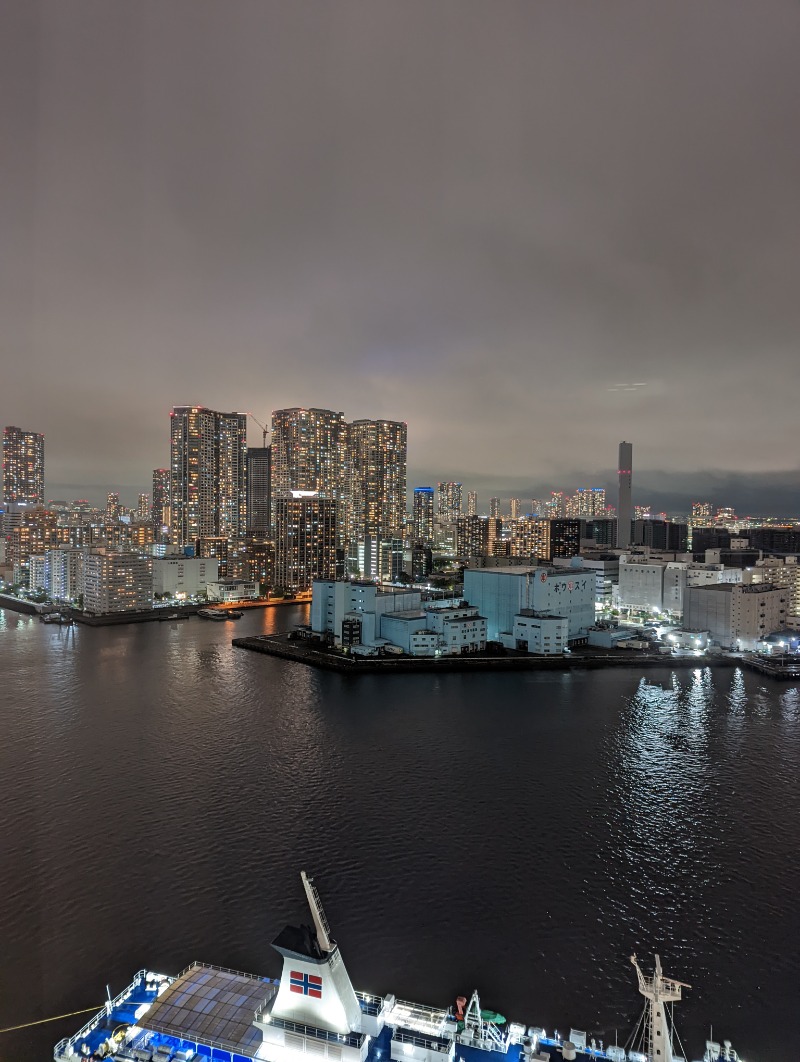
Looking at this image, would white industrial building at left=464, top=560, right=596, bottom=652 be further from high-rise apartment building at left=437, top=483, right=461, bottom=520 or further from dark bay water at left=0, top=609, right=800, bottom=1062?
high-rise apartment building at left=437, top=483, right=461, bottom=520

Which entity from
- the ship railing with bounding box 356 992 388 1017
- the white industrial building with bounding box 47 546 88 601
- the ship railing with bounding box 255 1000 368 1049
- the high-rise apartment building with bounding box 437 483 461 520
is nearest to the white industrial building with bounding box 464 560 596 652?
the ship railing with bounding box 356 992 388 1017

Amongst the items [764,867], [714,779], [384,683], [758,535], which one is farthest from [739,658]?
[758,535]

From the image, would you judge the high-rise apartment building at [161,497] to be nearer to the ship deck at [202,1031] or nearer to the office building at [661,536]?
the office building at [661,536]

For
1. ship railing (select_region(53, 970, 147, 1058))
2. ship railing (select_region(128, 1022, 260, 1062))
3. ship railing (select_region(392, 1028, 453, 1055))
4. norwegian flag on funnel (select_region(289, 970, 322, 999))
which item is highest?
norwegian flag on funnel (select_region(289, 970, 322, 999))

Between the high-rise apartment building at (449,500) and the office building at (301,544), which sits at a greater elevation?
the high-rise apartment building at (449,500)

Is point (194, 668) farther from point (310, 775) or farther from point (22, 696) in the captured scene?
point (310, 775)

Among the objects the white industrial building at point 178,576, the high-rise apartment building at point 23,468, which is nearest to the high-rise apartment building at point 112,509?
the high-rise apartment building at point 23,468
